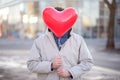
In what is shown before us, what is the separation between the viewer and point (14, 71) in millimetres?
13609

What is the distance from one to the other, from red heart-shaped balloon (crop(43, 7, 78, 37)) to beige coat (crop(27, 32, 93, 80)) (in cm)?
11

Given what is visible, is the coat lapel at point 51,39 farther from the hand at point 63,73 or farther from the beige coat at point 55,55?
the hand at point 63,73

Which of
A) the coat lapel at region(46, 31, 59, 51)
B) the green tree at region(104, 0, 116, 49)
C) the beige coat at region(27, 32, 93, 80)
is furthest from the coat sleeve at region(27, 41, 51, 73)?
the green tree at region(104, 0, 116, 49)

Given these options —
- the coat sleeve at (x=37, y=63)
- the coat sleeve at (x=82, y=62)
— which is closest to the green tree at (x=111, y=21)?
the coat sleeve at (x=82, y=62)

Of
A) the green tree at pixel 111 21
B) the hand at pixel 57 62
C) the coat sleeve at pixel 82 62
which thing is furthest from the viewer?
the green tree at pixel 111 21

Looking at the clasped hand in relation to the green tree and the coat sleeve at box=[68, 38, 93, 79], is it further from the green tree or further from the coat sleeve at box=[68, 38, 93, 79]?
the green tree

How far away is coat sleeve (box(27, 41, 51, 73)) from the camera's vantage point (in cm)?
322

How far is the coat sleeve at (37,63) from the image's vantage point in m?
3.22

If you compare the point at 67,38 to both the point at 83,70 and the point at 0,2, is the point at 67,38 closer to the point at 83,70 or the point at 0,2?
the point at 83,70

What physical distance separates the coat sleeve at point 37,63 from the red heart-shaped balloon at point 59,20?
0.83 feet

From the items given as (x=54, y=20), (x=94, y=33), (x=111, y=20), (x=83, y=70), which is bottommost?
(x=94, y=33)

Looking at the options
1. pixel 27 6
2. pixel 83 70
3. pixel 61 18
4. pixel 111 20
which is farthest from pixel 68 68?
pixel 27 6

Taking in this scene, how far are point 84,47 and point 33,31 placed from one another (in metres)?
37.1

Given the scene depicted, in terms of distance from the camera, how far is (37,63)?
10.7 feet
